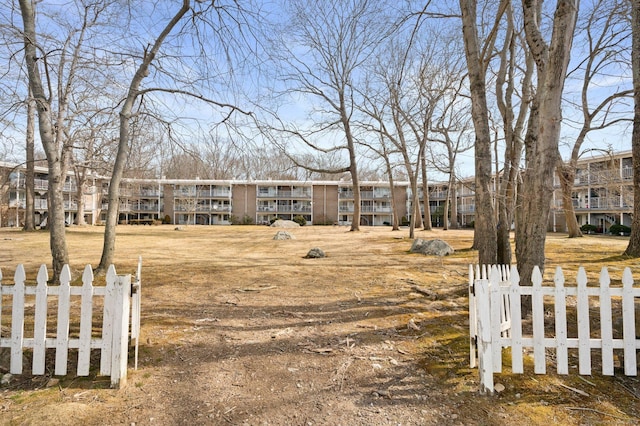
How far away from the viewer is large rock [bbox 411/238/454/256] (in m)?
13.8

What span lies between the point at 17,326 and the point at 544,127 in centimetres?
713

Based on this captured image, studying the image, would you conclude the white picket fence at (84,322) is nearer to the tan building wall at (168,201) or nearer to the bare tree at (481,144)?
the bare tree at (481,144)

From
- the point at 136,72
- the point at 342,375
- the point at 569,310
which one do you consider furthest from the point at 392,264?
the point at 136,72

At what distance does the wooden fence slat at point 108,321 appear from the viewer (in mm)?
3529

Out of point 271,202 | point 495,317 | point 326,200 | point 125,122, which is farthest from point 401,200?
point 495,317

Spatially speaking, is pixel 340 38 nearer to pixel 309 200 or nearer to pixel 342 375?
pixel 342 375

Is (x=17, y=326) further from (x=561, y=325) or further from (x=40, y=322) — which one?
(x=561, y=325)

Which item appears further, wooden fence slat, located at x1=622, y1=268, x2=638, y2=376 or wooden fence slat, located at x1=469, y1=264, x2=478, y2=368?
wooden fence slat, located at x1=469, y1=264, x2=478, y2=368

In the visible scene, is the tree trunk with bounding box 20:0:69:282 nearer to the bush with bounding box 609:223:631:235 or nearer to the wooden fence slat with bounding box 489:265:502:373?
the wooden fence slat with bounding box 489:265:502:373

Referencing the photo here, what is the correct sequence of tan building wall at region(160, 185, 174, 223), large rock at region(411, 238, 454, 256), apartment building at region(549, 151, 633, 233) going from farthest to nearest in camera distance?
1. tan building wall at region(160, 185, 174, 223)
2. apartment building at region(549, 151, 633, 233)
3. large rock at region(411, 238, 454, 256)

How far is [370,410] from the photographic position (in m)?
3.20

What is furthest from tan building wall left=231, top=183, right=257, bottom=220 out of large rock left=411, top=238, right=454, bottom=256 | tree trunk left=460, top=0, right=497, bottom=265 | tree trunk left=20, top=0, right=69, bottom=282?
tree trunk left=460, top=0, right=497, bottom=265

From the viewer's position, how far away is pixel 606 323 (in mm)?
3578

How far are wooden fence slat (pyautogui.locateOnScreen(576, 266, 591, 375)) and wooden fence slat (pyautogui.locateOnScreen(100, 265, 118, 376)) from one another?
185 inches
